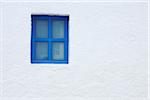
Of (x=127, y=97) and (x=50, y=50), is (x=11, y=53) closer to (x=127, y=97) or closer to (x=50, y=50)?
(x=50, y=50)

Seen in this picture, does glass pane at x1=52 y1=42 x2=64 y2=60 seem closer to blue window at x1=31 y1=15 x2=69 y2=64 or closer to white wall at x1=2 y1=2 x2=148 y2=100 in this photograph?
blue window at x1=31 y1=15 x2=69 y2=64

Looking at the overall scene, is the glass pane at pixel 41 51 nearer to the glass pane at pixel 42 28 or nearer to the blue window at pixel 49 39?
the blue window at pixel 49 39

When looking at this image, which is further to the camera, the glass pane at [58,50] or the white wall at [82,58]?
the glass pane at [58,50]

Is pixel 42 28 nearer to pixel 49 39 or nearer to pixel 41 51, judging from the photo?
pixel 49 39

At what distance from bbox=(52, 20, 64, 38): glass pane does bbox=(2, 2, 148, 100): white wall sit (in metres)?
0.24

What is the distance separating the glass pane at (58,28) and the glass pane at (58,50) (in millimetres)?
161

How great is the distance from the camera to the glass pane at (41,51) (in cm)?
584

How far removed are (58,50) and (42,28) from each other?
1.78 feet

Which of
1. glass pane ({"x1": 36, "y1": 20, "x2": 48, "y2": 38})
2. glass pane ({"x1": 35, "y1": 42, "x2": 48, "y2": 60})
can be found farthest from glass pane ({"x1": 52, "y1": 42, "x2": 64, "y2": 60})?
glass pane ({"x1": 36, "y1": 20, "x2": 48, "y2": 38})

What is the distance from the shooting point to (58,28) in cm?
587

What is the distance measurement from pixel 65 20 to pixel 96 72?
1200 mm

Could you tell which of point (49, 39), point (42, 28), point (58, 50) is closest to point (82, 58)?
point (58, 50)

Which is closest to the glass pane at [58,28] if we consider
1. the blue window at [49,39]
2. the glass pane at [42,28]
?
the blue window at [49,39]

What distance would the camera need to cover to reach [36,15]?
5.79 meters
